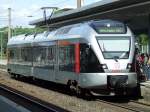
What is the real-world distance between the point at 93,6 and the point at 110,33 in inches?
485

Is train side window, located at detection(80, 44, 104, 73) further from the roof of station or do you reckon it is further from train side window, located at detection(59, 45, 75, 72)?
the roof of station

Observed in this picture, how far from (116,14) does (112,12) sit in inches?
76.1

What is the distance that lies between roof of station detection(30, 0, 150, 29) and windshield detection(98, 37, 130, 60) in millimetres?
7226

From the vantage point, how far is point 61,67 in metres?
22.0

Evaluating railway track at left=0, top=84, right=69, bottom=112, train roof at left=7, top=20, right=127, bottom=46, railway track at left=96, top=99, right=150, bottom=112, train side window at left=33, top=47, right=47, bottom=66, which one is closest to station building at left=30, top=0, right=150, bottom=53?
train roof at left=7, top=20, right=127, bottom=46

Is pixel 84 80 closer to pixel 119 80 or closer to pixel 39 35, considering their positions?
pixel 119 80

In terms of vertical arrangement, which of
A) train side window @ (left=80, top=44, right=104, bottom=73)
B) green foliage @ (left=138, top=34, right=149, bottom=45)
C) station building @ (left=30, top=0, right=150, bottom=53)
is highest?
station building @ (left=30, top=0, right=150, bottom=53)

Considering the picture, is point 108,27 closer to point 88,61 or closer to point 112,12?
point 88,61

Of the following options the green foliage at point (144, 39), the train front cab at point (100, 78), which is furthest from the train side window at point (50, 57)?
the green foliage at point (144, 39)

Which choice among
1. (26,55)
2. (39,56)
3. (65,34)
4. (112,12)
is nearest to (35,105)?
(65,34)

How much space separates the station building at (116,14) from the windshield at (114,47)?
7.23 meters

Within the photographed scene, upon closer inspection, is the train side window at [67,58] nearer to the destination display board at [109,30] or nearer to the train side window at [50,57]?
the train side window at [50,57]

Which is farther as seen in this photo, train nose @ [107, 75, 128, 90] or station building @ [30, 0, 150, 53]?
station building @ [30, 0, 150, 53]

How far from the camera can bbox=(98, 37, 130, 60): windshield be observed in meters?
18.7
